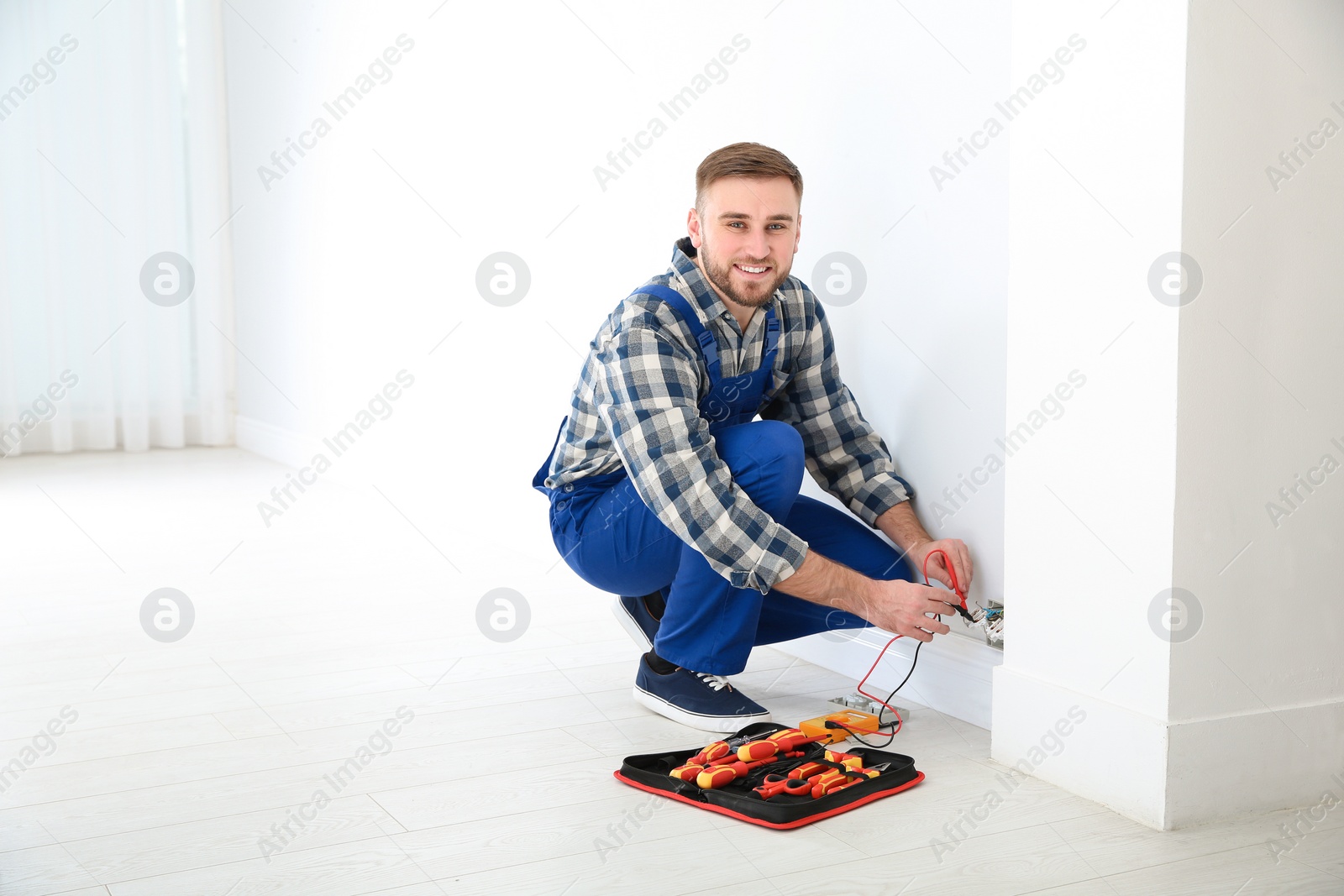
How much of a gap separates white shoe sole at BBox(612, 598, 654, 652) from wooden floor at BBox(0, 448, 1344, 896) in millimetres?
75

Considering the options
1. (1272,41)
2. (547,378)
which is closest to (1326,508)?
(1272,41)

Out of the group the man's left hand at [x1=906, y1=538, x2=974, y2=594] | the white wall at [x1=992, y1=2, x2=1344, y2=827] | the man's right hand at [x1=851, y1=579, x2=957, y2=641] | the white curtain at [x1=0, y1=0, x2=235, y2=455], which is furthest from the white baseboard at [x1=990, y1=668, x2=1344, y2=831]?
the white curtain at [x1=0, y1=0, x2=235, y2=455]

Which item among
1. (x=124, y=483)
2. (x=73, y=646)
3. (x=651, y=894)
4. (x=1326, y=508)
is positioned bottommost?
(x=124, y=483)

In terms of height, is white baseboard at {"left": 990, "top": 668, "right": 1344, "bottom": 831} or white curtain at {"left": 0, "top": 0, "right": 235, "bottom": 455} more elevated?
white baseboard at {"left": 990, "top": 668, "right": 1344, "bottom": 831}

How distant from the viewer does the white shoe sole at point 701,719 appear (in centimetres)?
186

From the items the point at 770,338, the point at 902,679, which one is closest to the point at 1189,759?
the point at 902,679

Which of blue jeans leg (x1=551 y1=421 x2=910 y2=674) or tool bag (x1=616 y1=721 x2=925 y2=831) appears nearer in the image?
tool bag (x1=616 y1=721 x2=925 y2=831)

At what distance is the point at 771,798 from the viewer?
1555 millimetres

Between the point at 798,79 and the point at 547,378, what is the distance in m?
1.12

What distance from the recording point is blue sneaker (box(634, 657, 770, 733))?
1.88 meters

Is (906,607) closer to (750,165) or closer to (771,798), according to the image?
(771,798)

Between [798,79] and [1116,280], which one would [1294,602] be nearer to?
[1116,280]

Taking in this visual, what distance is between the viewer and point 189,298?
511 centimetres

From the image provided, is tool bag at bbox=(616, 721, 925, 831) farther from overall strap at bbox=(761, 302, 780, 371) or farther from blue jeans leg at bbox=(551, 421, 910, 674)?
overall strap at bbox=(761, 302, 780, 371)
